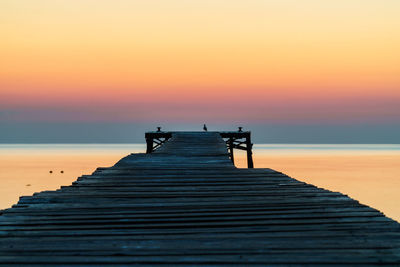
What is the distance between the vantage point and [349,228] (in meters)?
4.48

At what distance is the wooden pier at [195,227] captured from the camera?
3613 mm

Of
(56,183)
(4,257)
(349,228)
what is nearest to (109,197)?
(4,257)

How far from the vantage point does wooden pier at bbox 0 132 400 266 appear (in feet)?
11.9

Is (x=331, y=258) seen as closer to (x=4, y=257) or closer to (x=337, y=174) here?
(x=4, y=257)

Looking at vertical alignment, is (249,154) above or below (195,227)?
above

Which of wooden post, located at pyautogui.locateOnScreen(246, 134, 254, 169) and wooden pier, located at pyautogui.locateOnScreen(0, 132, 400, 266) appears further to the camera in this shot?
wooden post, located at pyautogui.locateOnScreen(246, 134, 254, 169)

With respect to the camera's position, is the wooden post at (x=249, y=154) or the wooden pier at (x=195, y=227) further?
the wooden post at (x=249, y=154)

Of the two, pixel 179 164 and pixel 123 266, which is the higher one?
pixel 179 164

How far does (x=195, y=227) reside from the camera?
459cm

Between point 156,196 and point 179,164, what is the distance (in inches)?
155

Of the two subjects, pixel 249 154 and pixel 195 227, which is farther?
pixel 249 154

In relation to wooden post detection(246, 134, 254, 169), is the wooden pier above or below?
below

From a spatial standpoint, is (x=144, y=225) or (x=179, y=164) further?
(x=179, y=164)

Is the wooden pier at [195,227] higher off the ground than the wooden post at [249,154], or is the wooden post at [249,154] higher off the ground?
the wooden post at [249,154]
